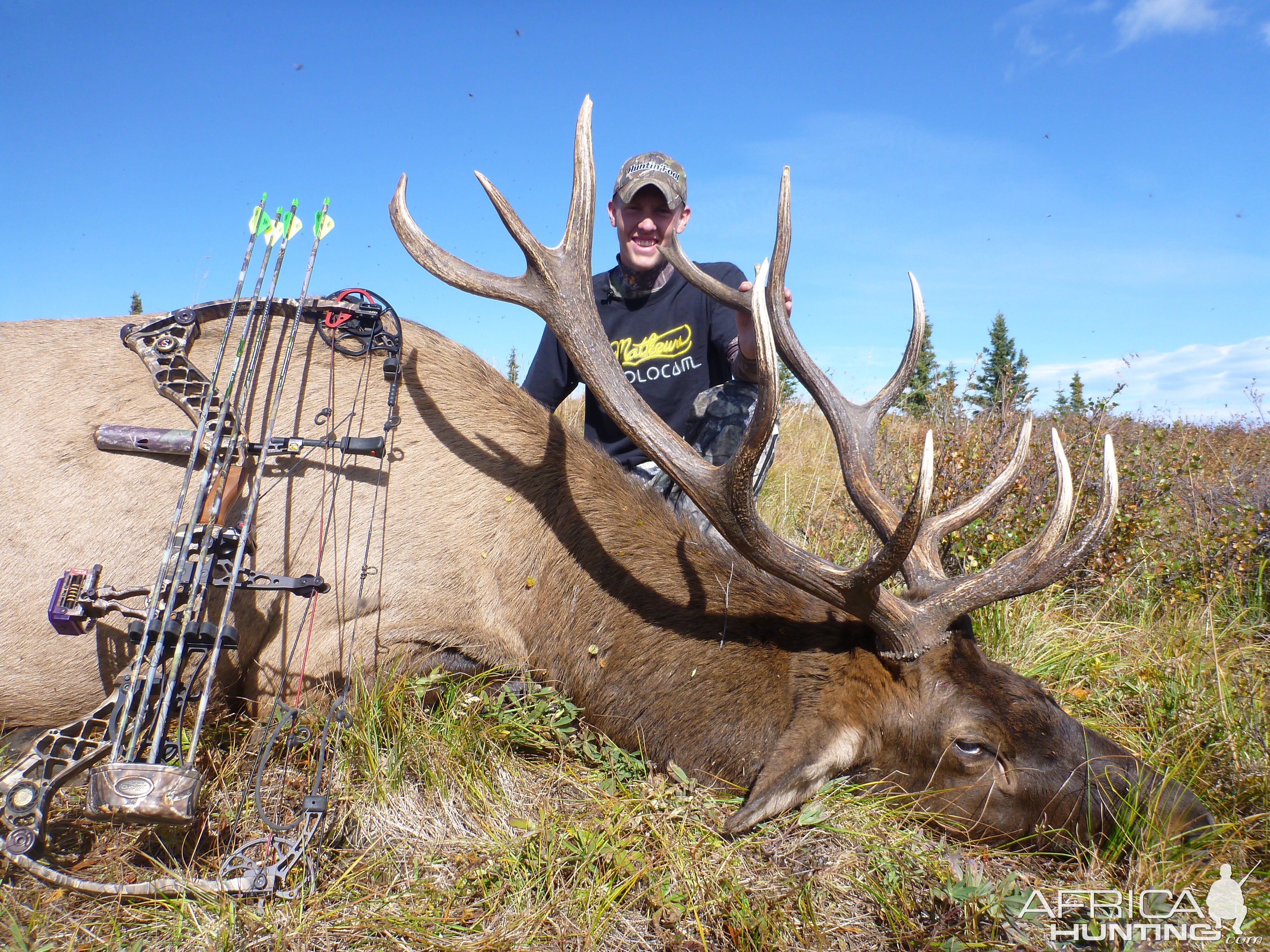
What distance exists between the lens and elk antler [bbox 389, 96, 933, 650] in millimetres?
2486

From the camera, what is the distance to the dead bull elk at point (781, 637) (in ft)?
8.27

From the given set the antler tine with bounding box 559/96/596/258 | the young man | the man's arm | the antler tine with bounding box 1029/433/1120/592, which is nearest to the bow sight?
the antler tine with bounding box 559/96/596/258

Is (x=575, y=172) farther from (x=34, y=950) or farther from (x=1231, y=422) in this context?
(x=1231, y=422)

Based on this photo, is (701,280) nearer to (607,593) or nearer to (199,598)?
(607,593)

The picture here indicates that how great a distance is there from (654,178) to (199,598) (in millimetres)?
3380

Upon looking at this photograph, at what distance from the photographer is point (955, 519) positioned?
123 inches

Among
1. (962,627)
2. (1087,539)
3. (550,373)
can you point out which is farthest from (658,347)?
(1087,539)

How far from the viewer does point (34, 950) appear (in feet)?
6.40

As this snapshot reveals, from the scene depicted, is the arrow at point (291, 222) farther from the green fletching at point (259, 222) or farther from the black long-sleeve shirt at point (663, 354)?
the black long-sleeve shirt at point (663, 354)

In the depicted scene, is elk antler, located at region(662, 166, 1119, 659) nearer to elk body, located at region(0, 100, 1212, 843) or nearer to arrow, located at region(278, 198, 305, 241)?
elk body, located at region(0, 100, 1212, 843)

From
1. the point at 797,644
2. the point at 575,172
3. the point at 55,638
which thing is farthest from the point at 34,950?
the point at 575,172

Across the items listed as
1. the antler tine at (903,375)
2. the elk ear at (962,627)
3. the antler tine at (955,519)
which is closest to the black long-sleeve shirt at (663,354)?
the antler tine at (903,375)

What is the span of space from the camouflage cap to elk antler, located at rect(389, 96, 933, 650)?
1.68 meters

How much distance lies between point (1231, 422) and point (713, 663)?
29.2 feet
